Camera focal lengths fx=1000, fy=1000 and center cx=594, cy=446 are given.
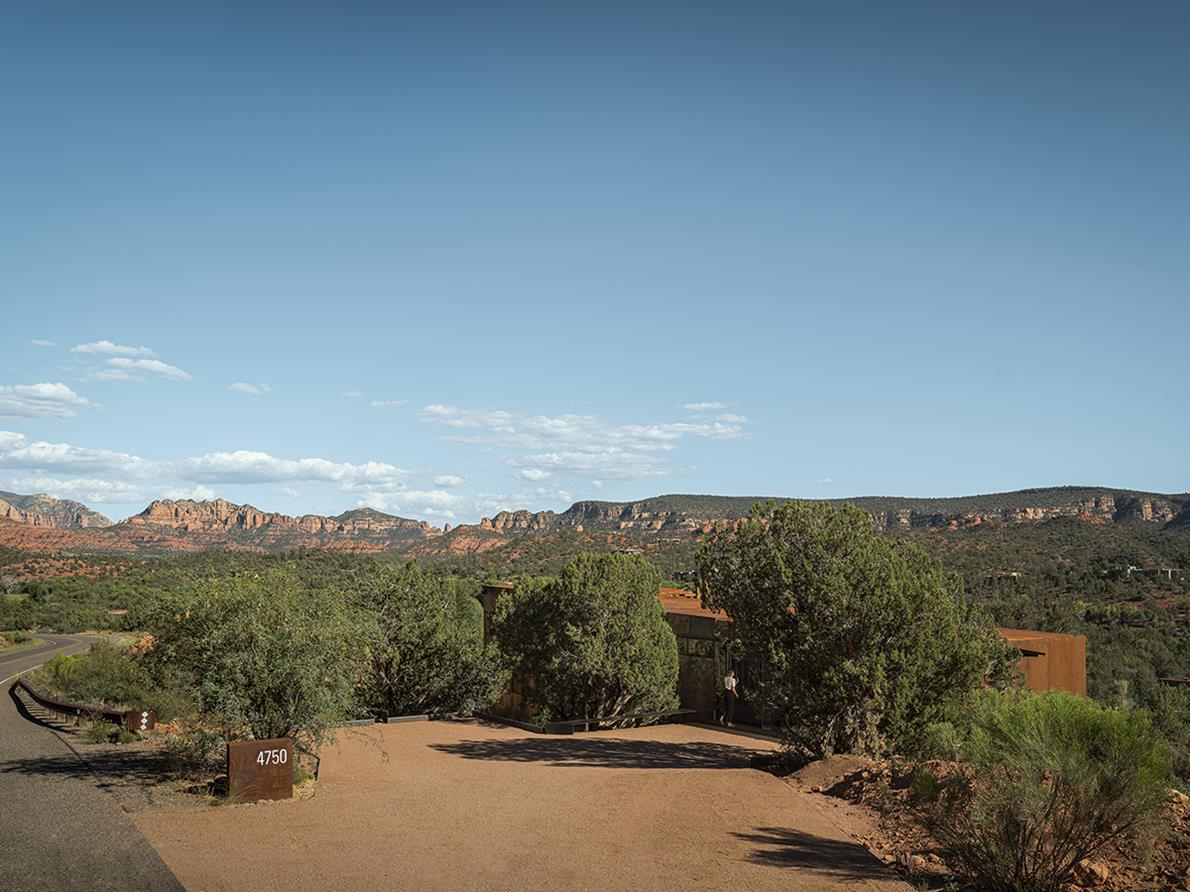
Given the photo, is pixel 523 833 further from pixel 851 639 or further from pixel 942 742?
pixel 851 639

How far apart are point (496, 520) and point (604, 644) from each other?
112m

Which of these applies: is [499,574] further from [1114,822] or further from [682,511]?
[1114,822]

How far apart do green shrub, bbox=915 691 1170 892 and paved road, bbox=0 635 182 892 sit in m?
7.38

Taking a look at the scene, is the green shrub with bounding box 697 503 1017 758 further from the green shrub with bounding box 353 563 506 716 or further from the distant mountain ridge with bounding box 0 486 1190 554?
the distant mountain ridge with bounding box 0 486 1190 554

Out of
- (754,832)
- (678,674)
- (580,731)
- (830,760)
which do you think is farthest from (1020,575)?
(754,832)


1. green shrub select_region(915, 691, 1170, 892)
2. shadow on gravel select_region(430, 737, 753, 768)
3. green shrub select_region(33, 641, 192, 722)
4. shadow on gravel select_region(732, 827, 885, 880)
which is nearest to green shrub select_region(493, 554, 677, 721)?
shadow on gravel select_region(430, 737, 753, 768)

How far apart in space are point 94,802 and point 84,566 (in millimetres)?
78252

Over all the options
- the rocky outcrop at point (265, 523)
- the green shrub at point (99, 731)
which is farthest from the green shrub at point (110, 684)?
the rocky outcrop at point (265, 523)

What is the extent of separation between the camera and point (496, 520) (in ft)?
436

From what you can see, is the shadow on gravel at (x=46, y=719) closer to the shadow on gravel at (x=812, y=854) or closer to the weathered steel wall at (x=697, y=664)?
the weathered steel wall at (x=697, y=664)

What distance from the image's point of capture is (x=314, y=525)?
157375 millimetres

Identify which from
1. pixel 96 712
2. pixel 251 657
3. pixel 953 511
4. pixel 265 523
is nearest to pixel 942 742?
pixel 251 657

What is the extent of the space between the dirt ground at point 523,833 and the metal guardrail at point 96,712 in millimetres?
4685

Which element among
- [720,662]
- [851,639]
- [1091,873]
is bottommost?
[1091,873]
